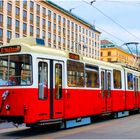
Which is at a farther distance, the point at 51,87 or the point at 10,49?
the point at 51,87

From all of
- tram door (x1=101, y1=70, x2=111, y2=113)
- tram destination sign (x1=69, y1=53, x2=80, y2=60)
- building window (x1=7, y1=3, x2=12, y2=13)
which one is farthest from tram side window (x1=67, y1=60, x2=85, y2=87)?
building window (x1=7, y1=3, x2=12, y2=13)

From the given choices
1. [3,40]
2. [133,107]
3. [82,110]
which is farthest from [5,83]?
[3,40]

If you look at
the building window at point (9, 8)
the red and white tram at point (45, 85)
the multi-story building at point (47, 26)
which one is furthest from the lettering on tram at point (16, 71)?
the building window at point (9, 8)

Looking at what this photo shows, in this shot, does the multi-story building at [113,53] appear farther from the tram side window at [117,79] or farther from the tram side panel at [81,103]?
the tram side panel at [81,103]

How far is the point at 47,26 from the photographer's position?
94812 millimetres

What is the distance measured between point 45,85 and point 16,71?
114cm

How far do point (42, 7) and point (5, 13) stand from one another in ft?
55.0

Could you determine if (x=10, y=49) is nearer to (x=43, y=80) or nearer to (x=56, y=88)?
(x=43, y=80)

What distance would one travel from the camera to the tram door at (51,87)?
14.5 m

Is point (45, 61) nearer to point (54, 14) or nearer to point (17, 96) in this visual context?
→ point (17, 96)

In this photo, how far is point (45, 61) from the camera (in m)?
14.9

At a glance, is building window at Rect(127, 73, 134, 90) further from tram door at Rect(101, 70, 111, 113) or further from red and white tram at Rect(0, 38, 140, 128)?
red and white tram at Rect(0, 38, 140, 128)

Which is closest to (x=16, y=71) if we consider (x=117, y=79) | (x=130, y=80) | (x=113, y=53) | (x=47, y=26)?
(x=117, y=79)

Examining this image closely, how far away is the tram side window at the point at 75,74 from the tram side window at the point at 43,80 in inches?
63.6
